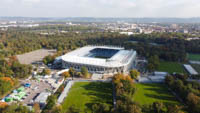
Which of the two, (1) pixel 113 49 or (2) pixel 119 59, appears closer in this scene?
(2) pixel 119 59

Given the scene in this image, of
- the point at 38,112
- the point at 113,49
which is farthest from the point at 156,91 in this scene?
the point at 113,49

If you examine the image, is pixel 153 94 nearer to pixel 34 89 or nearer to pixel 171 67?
pixel 171 67

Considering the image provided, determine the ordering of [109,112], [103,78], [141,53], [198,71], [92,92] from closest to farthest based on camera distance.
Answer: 1. [109,112]
2. [92,92]
3. [103,78]
4. [198,71]
5. [141,53]

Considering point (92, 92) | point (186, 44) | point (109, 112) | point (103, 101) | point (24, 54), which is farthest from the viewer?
point (186, 44)

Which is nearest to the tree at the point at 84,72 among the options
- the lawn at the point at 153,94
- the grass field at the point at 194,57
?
the lawn at the point at 153,94

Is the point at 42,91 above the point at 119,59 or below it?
below

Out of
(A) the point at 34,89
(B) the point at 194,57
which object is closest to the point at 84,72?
(A) the point at 34,89

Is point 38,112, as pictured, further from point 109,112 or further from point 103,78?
point 103,78

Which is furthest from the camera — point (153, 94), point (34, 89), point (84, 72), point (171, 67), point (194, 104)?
point (171, 67)
